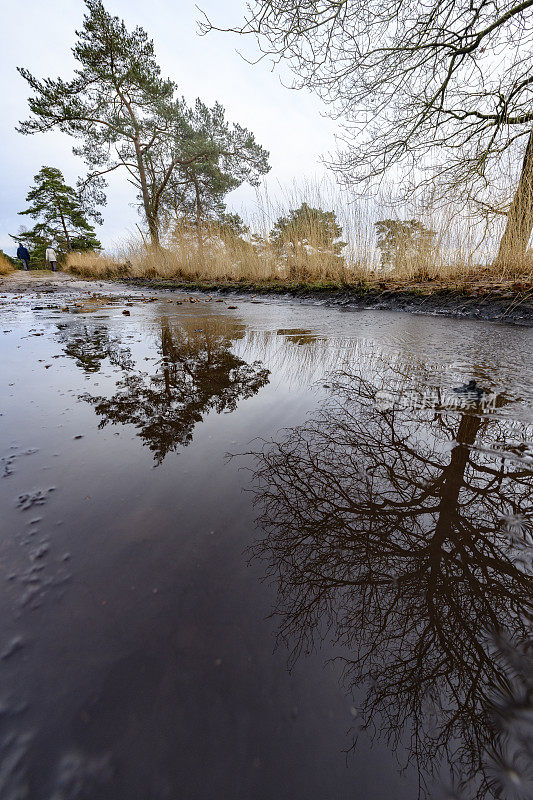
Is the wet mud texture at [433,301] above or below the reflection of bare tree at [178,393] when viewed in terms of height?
above

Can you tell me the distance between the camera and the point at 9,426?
1400mm

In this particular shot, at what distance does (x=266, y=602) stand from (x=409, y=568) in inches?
13.1

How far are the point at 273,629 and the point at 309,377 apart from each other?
5.34 feet

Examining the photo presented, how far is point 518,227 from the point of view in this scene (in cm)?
458

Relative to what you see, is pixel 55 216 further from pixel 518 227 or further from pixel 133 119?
pixel 518 227

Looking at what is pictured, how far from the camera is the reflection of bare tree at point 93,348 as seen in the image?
2396 mm

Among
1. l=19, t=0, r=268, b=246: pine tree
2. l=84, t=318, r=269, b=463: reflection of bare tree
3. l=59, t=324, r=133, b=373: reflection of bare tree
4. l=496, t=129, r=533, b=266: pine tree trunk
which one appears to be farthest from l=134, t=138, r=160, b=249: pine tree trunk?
l=84, t=318, r=269, b=463: reflection of bare tree

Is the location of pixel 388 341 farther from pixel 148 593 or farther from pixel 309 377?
pixel 148 593

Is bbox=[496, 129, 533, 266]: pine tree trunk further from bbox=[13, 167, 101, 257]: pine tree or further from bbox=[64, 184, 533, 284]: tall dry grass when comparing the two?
bbox=[13, 167, 101, 257]: pine tree

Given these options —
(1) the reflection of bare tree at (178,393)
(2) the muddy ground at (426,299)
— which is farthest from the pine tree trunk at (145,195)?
(1) the reflection of bare tree at (178,393)

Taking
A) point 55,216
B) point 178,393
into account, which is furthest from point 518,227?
point 55,216

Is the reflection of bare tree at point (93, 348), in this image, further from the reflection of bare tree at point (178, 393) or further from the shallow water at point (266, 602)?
the shallow water at point (266, 602)

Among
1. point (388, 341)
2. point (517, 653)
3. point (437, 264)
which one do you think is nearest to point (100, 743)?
point (517, 653)

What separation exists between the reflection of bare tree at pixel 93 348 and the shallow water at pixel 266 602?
88cm
